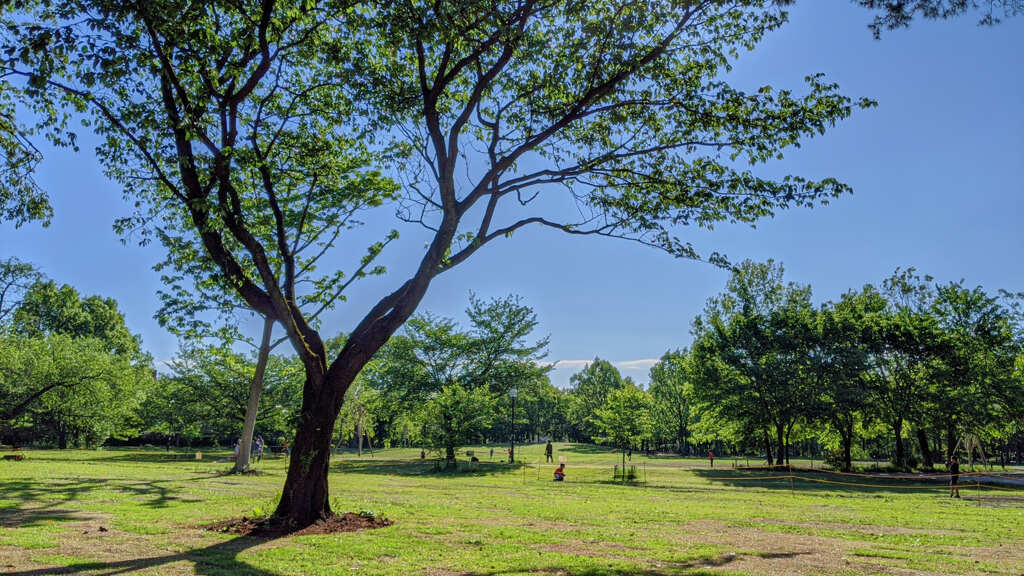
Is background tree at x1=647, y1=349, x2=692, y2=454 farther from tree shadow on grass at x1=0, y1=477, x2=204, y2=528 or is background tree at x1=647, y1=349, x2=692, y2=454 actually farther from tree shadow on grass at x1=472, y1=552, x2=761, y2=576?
tree shadow on grass at x1=472, y1=552, x2=761, y2=576

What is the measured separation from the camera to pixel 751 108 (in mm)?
9547

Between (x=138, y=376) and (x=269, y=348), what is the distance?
120 ft

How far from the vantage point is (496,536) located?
29.1 feet

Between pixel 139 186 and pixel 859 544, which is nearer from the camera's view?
pixel 859 544

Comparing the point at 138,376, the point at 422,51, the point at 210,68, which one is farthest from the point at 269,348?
the point at 138,376

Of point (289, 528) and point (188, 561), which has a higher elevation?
point (188, 561)

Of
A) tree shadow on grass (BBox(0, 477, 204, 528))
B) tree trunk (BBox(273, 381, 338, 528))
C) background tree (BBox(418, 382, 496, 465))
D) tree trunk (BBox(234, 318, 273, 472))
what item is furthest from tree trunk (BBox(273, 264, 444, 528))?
background tree (BBox(418, 382, 496, 465))

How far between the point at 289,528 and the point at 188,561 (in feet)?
7.07

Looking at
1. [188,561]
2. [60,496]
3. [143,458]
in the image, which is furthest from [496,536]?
[143,458]

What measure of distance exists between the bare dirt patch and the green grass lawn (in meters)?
0.33

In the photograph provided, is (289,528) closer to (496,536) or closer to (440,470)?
(496,536)

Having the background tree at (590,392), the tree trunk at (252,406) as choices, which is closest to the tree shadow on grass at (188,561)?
the tree trunk at (252,406)

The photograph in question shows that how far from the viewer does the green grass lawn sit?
679cm

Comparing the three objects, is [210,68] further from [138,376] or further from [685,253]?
[138,376]
